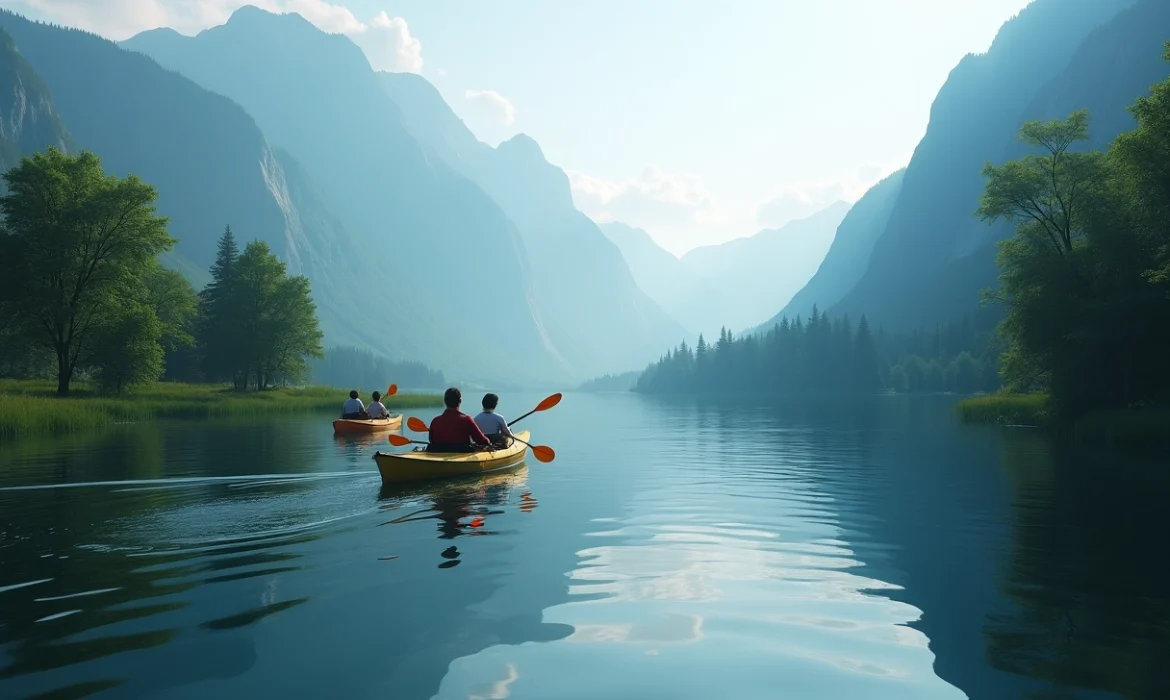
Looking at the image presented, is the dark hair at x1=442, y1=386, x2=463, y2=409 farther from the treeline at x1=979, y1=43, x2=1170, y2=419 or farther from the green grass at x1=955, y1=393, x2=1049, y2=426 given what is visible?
the green grass at x1=955, y1=393, x2=1049, y2=426

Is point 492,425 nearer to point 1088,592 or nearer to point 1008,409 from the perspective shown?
point 1088,592

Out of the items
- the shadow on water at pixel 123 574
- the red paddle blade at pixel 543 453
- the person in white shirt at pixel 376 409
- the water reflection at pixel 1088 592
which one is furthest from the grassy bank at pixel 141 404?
the water reflection at pixel 1088 592

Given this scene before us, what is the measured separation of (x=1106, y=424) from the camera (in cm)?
3344

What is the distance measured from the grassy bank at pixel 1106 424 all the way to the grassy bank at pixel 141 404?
5054 centimetres

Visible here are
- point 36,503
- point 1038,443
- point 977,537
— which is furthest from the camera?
point 1038,443

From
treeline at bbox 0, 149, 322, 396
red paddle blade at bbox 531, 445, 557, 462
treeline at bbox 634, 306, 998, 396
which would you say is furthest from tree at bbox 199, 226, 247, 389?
treeline at bbox 634, 306, 998, 396

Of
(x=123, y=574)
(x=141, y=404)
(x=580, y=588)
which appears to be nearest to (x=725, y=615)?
(x=580, y=588)

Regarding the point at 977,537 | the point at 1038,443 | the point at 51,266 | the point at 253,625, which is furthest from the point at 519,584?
the point at 51,266

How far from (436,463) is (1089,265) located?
116 ft

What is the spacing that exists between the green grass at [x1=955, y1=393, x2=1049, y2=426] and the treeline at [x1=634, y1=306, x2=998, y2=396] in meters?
105

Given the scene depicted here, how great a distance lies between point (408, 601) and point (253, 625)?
6.21 ft

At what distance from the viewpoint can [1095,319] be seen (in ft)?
116

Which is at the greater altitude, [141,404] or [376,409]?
[141,404]

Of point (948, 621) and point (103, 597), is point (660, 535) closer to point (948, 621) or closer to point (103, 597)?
point (948, 621)
